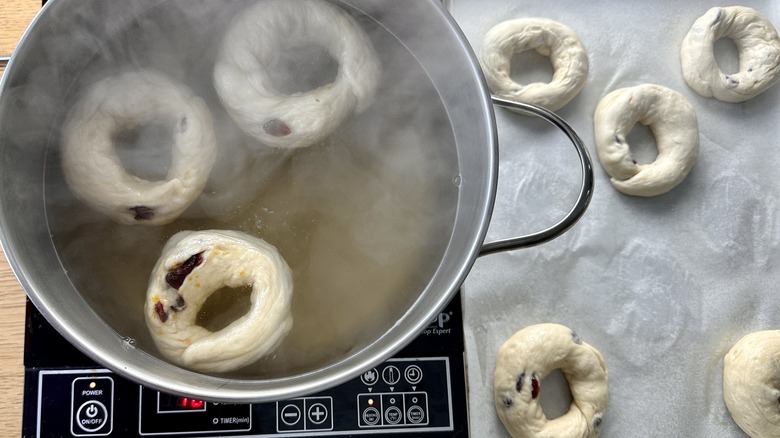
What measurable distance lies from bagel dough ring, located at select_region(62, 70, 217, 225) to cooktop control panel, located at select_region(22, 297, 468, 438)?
221 mm

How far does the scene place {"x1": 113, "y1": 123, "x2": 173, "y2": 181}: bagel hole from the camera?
0.95 m

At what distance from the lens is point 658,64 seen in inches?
47.8

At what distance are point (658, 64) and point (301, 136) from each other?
73cm

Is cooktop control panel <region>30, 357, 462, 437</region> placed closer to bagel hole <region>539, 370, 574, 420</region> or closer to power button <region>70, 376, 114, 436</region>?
power button <region>70, 376, 114, 436</region>

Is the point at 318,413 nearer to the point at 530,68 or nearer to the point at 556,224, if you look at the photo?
the point at 556,224

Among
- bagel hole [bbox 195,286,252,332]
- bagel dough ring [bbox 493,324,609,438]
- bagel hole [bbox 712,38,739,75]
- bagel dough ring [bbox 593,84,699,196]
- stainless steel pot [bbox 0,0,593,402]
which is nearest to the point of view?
stainless steel pot [bbox 0,0,593,402]

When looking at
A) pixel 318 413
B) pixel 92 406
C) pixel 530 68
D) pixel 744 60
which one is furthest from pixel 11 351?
pixel 744 60

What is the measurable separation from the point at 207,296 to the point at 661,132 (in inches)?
33.8

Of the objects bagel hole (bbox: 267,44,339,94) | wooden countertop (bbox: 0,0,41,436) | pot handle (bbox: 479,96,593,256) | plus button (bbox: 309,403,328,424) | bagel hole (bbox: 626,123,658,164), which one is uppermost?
bagel hole (bbox: 267,44,339,94)

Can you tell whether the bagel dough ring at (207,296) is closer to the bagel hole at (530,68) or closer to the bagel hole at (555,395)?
the bagel hole at (555,395)

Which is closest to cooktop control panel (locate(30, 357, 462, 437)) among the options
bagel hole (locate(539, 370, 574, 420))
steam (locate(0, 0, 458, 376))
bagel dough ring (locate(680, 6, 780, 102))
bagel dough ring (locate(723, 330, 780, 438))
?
steam (locate(0, 0, 458, 376))

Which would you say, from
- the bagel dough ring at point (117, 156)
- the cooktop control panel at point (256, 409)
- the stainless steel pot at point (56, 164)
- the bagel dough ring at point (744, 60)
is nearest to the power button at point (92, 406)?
the cooktop control panel at point (256, 409)

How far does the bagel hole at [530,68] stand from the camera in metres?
1.21

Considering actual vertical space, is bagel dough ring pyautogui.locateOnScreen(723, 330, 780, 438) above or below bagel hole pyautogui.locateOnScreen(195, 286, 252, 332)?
below
